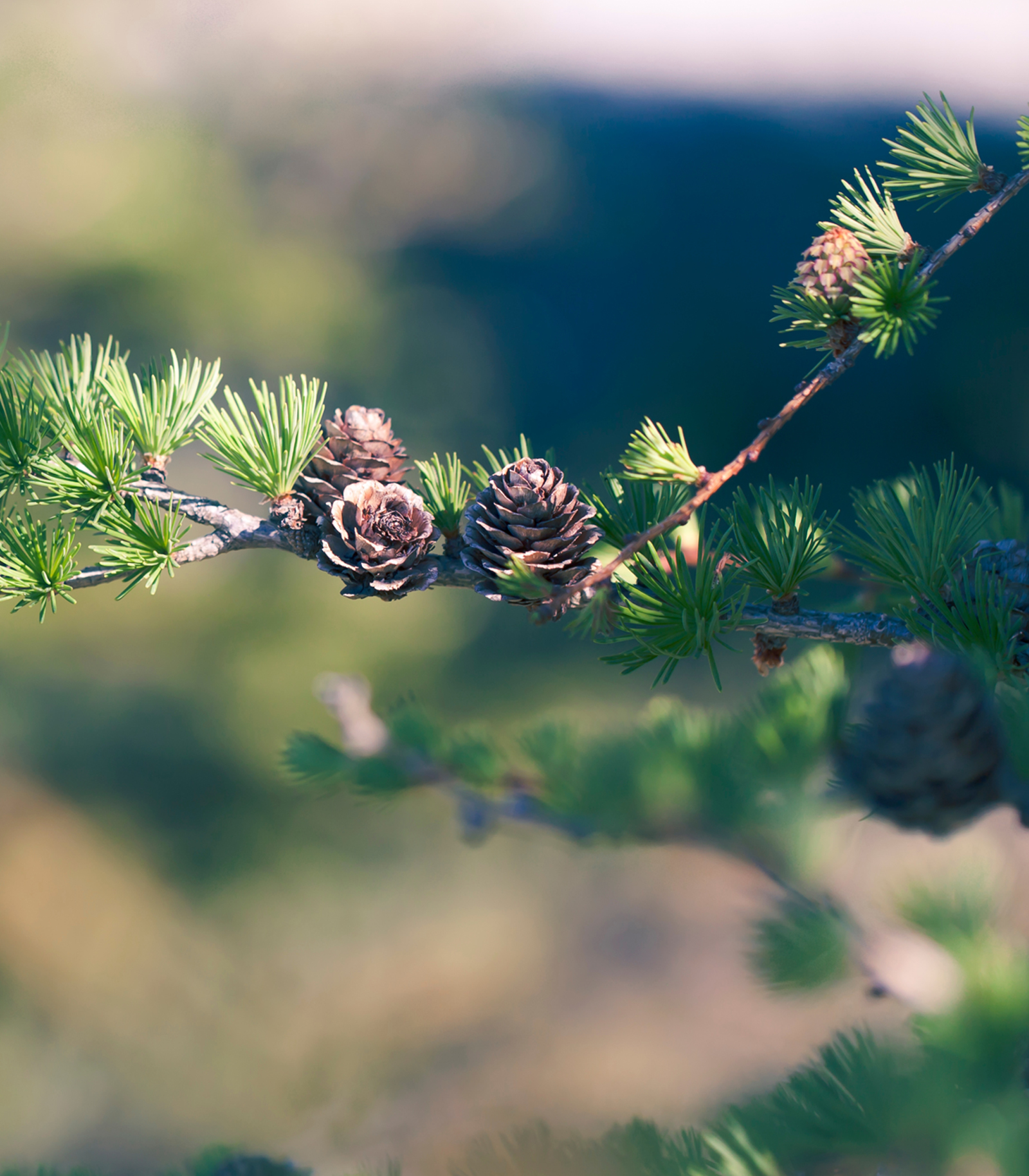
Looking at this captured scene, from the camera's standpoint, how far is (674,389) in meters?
1.19

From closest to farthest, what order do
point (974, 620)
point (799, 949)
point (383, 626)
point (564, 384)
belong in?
point (799, 949) < point (974, 620) < point (383, 626) < point (564, 384)

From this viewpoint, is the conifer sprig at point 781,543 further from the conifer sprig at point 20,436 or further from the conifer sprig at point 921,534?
the conifer sprig at point 20,436

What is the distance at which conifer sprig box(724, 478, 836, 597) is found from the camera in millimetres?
272

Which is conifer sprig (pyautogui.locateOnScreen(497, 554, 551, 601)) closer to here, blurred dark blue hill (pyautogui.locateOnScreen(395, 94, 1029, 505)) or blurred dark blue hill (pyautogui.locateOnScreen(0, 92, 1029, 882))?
blurred dark blue hill (pyautogui.locateOnScreen(0, 92, 1029, 882))

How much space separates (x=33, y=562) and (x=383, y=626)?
2.86 feet

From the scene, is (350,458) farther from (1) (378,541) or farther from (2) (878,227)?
(2) (878,227)

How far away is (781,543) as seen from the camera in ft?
0.89

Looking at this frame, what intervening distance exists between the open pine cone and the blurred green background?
1.92ft

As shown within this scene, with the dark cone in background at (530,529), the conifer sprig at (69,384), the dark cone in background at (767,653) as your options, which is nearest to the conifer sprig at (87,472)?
the conifer sprig at (69,384)

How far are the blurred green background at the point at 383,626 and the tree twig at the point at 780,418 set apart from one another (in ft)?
2.00

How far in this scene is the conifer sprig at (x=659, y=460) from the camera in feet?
0.94

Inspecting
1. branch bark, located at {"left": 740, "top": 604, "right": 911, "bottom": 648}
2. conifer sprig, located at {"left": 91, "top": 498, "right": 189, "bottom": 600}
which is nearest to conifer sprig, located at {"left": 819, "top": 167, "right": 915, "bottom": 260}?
branch bark, located at {"left": 740, "top": 604, "right": 911, "bottom": 648}

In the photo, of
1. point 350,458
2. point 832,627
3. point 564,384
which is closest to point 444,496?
point 350,458

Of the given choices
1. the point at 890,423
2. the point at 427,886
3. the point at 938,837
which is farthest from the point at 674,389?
the point at 938,837
